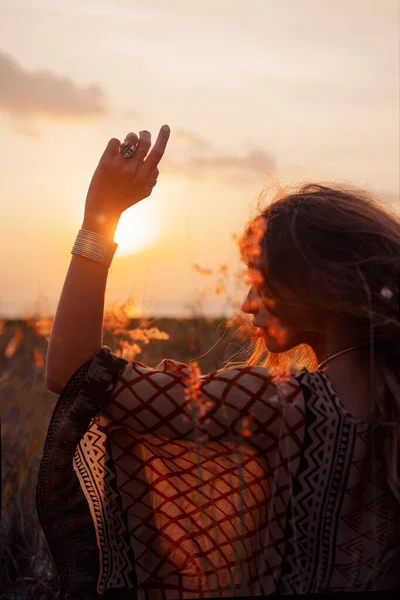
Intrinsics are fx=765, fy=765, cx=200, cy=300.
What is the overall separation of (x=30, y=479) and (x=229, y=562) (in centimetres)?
213

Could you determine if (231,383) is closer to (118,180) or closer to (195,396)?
(195,396)

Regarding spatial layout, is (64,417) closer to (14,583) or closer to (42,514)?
(42,514)

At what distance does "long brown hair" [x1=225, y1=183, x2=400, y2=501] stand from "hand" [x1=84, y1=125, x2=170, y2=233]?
0.33 metres

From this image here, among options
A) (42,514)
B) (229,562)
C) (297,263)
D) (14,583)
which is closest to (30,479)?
(14,583)

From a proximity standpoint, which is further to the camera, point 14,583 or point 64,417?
point 14,583

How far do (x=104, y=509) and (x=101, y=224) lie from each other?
71cm

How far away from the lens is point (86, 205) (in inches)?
71.1

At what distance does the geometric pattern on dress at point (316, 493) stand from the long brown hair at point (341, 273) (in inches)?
4.6

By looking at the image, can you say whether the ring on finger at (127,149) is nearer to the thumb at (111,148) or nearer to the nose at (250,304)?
the thumb at (111,148)

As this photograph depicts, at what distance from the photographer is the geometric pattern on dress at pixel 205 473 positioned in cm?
166

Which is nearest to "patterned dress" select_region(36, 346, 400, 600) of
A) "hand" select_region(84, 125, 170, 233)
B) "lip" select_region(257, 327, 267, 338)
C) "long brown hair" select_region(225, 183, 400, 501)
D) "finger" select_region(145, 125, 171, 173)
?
"long brown hair" select_region(225, 183, 400, 501)

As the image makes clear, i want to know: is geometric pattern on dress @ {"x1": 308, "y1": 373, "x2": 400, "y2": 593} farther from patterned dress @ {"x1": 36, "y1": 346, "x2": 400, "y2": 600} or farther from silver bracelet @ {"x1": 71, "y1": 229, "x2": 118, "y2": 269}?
silver bracelet @ {"x1": 71, "y1": 229, "x2": 118, "y2": 269}

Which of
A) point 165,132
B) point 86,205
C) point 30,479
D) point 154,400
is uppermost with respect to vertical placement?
point 165,132

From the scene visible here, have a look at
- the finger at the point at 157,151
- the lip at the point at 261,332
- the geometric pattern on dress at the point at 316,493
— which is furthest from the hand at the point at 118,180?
the geometric pattern on dress at the point at 316,493
